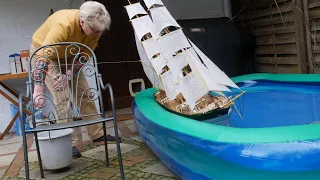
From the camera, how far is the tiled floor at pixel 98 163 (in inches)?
89.4

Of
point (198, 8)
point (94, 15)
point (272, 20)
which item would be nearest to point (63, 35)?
point (94, 15)

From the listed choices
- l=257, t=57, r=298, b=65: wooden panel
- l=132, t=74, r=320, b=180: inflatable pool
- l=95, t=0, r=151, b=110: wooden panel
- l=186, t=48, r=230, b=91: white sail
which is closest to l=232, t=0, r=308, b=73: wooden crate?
l=257, t=57, r=298, b=65: wooden panel

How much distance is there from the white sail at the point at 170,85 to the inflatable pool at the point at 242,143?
0.16m

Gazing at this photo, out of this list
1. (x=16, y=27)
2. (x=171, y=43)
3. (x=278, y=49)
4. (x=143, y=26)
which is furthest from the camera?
(x=278, y=49)

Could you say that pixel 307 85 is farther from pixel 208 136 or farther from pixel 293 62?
pixel 208 136

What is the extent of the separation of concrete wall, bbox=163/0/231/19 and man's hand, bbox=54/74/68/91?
10.2 ft

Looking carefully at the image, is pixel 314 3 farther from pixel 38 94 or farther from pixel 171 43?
pixel 38 94

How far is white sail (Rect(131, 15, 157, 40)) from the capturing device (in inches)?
108

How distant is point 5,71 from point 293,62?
376 centimetres

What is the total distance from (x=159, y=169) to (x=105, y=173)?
39 cm

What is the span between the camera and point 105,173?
232cm

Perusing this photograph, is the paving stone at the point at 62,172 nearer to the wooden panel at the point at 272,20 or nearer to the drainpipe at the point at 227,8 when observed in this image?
the wooden panel at the point at 272,20

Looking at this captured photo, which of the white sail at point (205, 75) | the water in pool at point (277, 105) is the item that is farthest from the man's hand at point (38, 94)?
the water in pool at point (277, 105)

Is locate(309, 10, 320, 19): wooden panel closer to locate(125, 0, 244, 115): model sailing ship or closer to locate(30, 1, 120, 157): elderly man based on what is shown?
locate(125, 0, 244, 115): model sailing ship
